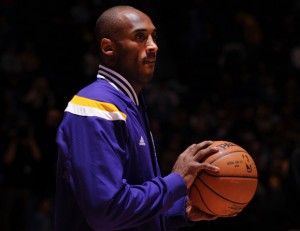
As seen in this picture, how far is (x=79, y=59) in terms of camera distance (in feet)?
32.7

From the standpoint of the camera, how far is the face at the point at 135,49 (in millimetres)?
2754

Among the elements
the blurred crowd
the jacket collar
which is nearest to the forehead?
the jacket collar

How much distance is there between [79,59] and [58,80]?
57 centimetres

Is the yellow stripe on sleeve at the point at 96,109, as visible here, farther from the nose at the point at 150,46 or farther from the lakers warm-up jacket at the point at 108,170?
the nose at the point at 150,46

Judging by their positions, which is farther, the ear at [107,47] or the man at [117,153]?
the ear at [107,47]

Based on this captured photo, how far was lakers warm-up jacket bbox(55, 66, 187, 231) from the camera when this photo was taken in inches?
95.3

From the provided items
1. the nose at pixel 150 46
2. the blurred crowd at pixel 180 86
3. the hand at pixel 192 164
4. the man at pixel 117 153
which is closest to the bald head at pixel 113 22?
the man at pixel 117 153

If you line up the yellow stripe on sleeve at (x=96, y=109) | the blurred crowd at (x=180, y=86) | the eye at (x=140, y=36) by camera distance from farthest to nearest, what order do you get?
the blurred crowd at (x=180, y=86) < the eye at (x=140, y=36) < the yellow stripe on sleeve at (x=96, y=109)

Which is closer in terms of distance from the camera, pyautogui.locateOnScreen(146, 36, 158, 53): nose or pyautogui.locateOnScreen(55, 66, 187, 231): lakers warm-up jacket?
pyautogui.locateOnScreen(55, 66, 187, 231): lakers warm-up jacket

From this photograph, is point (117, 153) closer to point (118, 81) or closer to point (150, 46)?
point (118, 81)

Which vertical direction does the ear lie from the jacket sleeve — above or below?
above

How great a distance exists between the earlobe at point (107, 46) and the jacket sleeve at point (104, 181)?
37 cm

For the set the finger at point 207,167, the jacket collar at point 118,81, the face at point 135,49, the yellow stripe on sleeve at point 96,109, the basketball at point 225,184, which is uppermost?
the face at point 135,49

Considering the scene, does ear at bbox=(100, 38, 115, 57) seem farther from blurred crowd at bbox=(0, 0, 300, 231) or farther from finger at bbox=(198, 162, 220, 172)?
blurred crowd at bbox=(0, 0, 300, 231)
